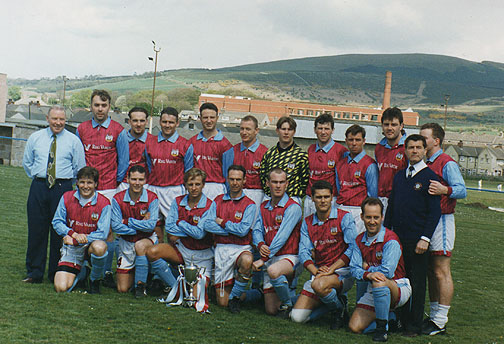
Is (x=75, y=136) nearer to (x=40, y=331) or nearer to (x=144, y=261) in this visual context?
(x=144, y=261)

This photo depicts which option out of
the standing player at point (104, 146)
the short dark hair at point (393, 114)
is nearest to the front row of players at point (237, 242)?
the standing player at point (104, 146)

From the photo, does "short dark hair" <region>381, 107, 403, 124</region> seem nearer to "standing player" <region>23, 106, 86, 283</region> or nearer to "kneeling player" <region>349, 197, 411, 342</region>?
"kneeling player" <region>349, 197, 411, 342</region>

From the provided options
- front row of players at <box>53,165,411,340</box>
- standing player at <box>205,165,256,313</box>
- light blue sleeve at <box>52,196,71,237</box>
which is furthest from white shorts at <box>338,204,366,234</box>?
light blue sleeve at <box>52,196,71,237</box>

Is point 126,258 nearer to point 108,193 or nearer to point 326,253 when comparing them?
point 108,193

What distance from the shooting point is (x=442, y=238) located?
17.1 feet

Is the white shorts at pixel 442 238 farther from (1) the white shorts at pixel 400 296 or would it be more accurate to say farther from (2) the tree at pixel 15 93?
(2) the tree at pixel 15 93

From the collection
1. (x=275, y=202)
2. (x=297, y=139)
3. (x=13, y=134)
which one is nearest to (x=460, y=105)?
(x=297, y=139)

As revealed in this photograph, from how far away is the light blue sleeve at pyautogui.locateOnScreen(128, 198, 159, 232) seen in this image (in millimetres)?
5805

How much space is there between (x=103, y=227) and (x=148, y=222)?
470 millimetres

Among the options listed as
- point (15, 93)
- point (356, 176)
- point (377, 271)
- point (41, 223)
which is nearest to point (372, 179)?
point (356, 176)

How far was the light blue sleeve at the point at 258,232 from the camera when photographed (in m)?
5.67

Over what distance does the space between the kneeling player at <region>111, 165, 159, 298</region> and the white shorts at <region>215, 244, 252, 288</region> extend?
29.2 inches

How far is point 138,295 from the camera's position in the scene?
5695mm

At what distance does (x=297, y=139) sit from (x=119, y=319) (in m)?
35.6
